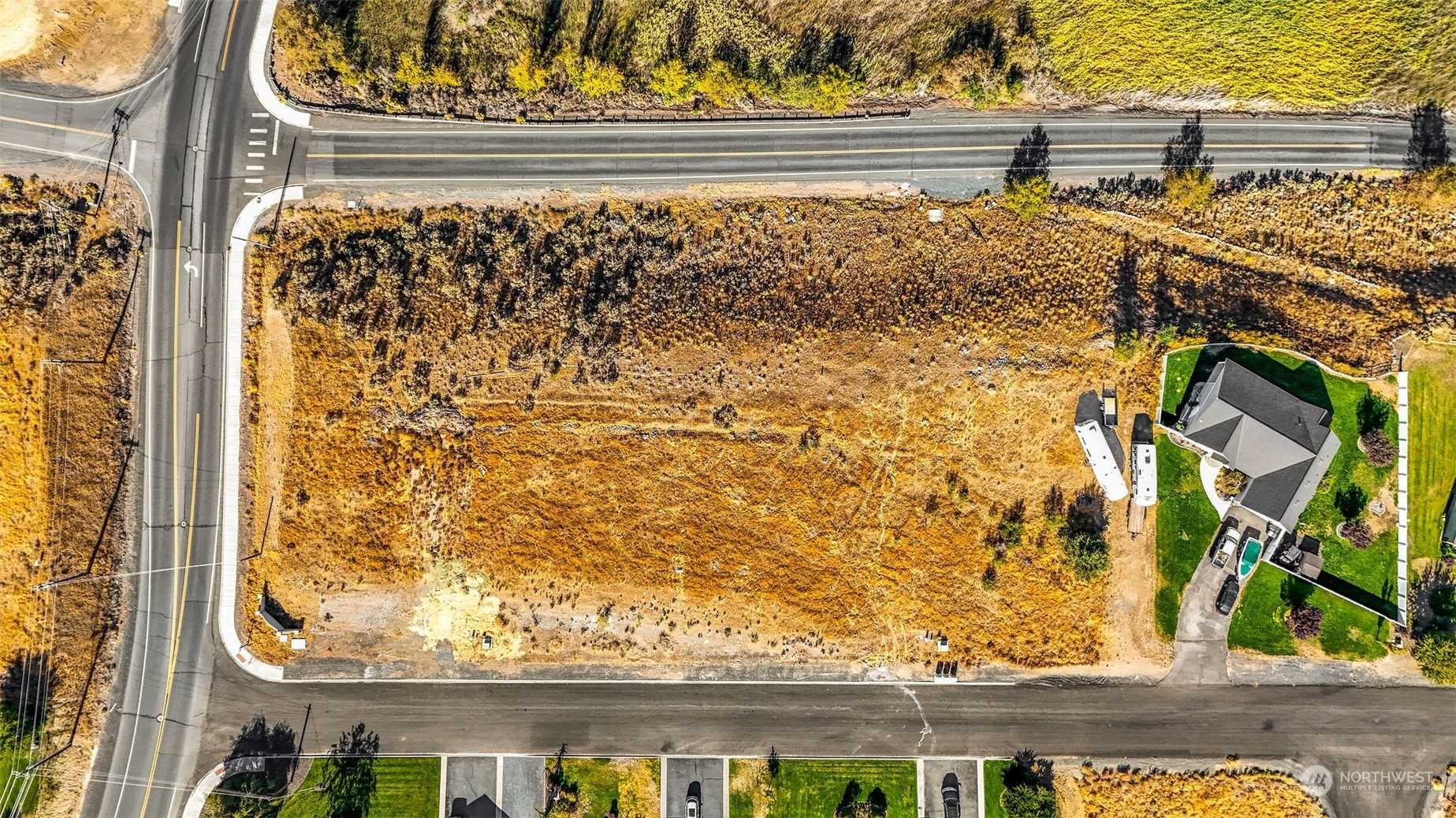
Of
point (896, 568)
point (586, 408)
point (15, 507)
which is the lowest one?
point (896, 568)

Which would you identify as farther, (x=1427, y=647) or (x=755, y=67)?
(x=755, y=67)

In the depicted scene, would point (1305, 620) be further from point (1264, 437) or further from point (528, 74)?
point (528, 74)

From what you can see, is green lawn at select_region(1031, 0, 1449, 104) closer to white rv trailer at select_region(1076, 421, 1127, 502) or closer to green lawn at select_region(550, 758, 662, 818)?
white rv trailer at select_region(1076, 421, 1127, 502)

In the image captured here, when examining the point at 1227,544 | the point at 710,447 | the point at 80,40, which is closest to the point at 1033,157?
the point at 1227,544

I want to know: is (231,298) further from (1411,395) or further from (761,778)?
(1411,395)

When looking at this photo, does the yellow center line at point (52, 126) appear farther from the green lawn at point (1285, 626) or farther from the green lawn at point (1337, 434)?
the green lawn at point (1285, 626)

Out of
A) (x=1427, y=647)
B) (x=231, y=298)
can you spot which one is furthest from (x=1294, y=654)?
(x=231, y=298)

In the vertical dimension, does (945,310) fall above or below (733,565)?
above
